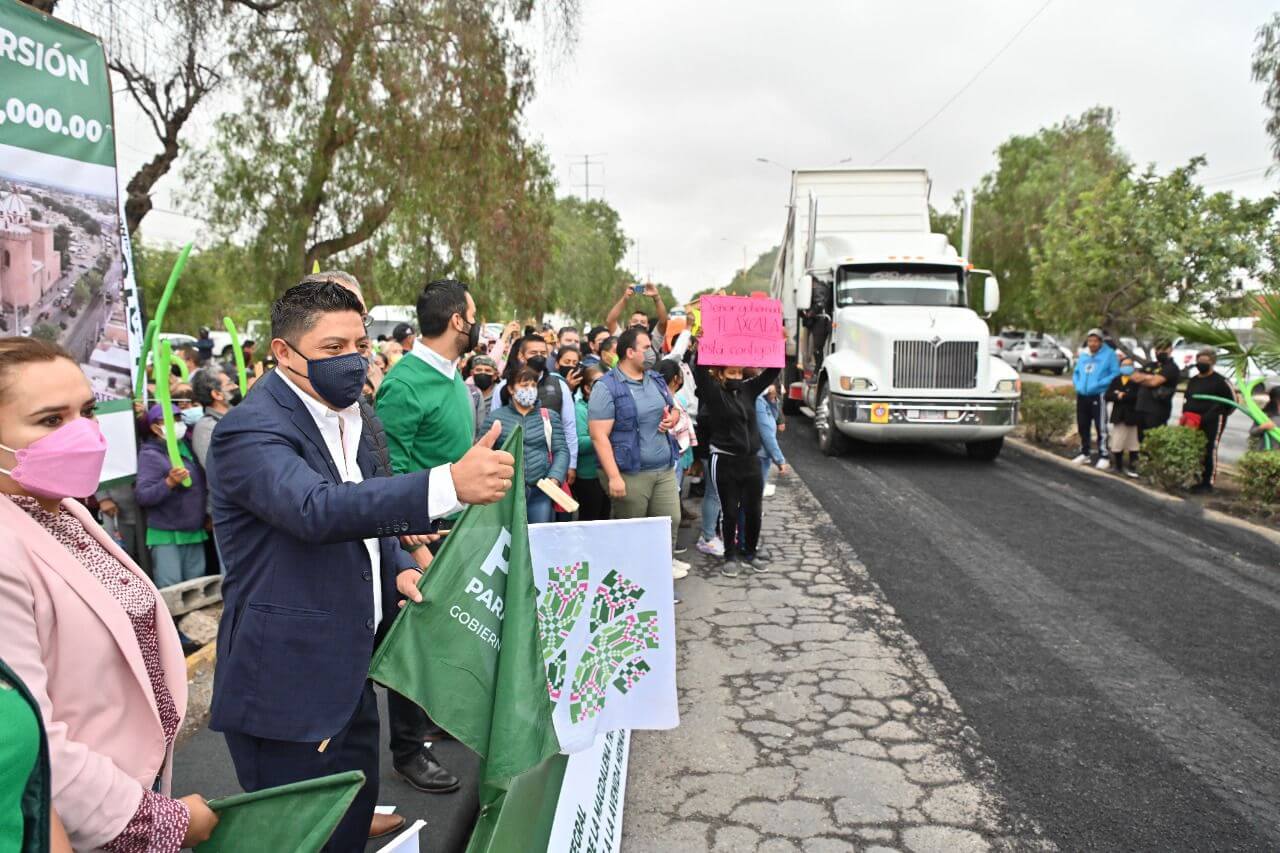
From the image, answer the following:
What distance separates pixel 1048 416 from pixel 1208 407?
334 cm

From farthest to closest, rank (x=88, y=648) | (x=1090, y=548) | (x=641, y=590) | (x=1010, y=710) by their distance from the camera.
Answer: (x=1090, y=548)
(x=1010, y=710)
(x=641, y=590)
(x=88, y=648)

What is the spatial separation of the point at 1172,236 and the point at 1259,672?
423 inches

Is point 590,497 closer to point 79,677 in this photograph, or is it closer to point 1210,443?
point 79,677

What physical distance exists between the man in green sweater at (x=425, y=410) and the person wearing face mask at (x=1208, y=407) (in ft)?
30.4

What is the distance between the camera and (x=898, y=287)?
485 inches

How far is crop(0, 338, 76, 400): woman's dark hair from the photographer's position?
1.49 meters

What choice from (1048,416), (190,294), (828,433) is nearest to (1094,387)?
(1048,416)

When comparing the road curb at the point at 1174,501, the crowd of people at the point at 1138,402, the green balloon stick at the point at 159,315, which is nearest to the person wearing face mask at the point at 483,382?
the green balloon stick at the point at 159,315

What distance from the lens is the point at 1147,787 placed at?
340cm

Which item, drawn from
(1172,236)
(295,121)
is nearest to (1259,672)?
(1172,236)

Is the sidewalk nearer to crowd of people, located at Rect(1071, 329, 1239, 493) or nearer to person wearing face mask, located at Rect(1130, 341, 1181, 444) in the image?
crowd of people, located at Rect(1071, 329, 1239, 493)

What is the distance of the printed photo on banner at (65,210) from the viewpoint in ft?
10.5

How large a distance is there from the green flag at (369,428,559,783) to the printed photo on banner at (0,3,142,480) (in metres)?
2.40

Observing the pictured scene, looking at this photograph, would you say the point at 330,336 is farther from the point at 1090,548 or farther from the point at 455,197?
the point at 455,197
